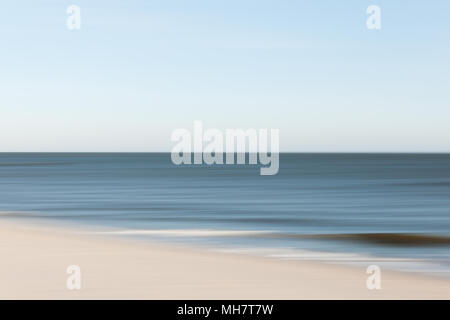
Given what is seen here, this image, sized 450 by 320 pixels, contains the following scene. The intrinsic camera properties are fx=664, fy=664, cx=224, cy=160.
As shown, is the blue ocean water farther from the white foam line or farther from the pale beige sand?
the pale beige sand

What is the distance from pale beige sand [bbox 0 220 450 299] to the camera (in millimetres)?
8766

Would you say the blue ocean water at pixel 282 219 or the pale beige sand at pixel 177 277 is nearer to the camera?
the pale beige sand at pixel 177 277

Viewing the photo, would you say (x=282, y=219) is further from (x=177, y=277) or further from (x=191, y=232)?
(x=177, y=277)

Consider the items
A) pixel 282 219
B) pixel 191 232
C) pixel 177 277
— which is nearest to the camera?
pixel 177 277

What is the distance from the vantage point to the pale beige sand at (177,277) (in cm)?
877

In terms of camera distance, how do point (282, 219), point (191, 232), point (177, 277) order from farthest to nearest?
point (282, 219)
point (191, 232)
point (177, 277)

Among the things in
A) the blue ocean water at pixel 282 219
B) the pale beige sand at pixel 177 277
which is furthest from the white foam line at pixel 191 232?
the pale beige sand at pixel 177 277

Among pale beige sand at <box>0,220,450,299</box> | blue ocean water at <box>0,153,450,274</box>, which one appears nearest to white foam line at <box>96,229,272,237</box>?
blue ocean water at <box>0,153,450,274</box>

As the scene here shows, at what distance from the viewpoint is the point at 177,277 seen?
32.3 ft

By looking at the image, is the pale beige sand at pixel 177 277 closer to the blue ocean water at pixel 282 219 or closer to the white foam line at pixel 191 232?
the blue ocean water at pixel 282 219

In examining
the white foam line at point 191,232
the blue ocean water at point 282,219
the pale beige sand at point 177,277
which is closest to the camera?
the pale beige sand at point 177,277

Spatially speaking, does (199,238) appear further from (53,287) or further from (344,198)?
(344,198)

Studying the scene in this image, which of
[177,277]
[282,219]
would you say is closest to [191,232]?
[282,219]

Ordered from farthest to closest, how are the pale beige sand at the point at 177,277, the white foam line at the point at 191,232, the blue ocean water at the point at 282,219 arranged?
the white foam line at the point at 191,232, the blue ocean water at the point at 282,219, the pale beige sand at the point at 177,277
